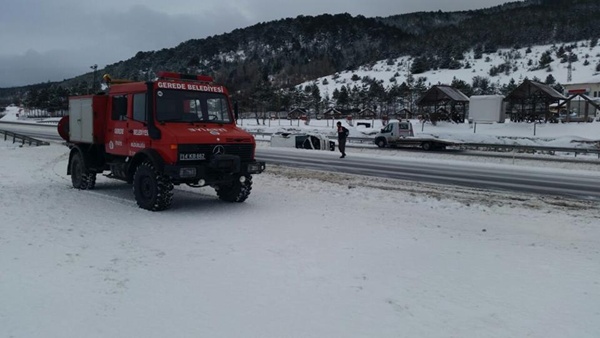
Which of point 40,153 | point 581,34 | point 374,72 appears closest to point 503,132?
point 40,153

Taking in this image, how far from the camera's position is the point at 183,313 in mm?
5055

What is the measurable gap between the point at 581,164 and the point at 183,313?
2408 centimetres

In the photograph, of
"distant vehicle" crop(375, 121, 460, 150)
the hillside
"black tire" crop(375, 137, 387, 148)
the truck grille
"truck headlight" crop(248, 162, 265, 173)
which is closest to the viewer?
the truck grille

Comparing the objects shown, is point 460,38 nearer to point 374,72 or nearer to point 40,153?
point 374,72

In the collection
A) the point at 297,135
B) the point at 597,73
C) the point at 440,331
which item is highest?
the point at 597,73

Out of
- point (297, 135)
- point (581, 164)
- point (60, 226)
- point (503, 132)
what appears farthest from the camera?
point (503, 132)

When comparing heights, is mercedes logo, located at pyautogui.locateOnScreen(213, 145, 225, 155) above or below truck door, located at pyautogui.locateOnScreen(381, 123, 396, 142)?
below

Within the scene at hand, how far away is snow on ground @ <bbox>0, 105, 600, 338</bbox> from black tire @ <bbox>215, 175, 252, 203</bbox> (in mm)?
323

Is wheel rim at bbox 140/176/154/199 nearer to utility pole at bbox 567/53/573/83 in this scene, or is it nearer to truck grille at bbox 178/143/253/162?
truck grille at bbox 178/143/253/162

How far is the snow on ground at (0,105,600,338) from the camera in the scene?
488 centimetres

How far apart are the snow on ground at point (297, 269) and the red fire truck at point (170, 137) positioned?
25.1 inches

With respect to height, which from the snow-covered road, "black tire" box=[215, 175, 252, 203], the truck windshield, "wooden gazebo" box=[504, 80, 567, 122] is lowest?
the snow-covered road

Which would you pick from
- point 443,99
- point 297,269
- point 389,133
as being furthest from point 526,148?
point 297,269

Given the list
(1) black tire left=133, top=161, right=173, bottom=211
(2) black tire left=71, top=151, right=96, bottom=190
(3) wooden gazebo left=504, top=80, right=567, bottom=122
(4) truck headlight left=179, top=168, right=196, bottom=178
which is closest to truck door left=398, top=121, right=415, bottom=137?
(3) wooden gazebo left=504, top=80, right=567, bottom=122
